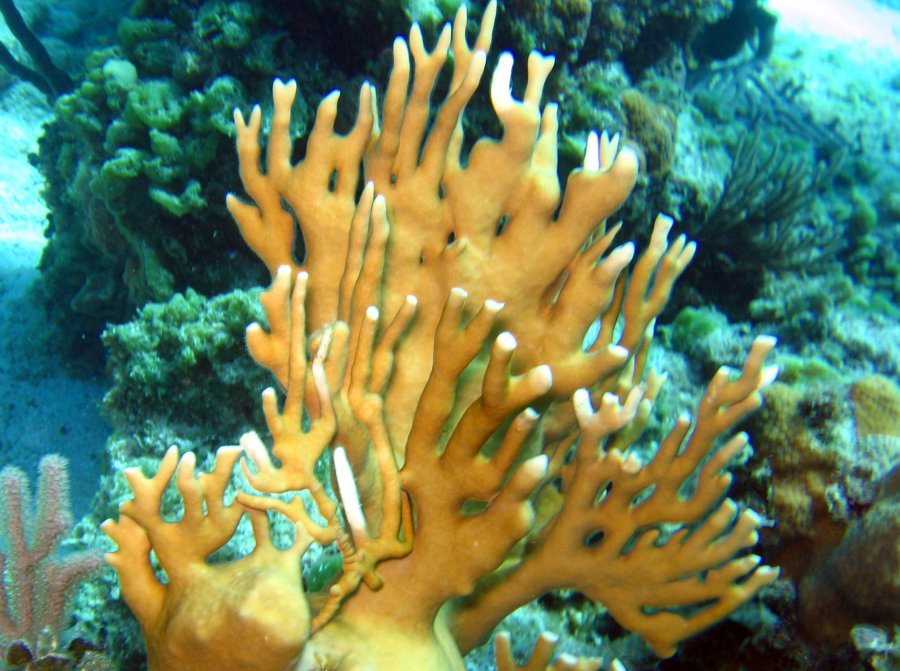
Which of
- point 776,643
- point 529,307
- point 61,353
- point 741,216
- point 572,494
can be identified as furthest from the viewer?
point 741,216

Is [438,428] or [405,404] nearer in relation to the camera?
[438,428]

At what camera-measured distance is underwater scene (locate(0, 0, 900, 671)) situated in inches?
62.7

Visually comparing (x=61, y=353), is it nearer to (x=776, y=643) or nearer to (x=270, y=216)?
(x=270, y=216)

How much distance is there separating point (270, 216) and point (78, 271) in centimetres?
434

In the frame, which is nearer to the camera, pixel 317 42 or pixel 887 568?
pixel 887 568

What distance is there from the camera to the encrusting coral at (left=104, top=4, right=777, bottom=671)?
155 cm

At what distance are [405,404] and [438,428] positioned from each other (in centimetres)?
31

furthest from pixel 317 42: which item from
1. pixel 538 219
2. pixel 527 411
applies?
pixel 527 411

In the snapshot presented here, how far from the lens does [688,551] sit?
176 cm

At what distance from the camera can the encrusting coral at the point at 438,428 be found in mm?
1550

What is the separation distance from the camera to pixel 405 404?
194cm

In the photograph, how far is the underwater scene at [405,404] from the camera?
159cm

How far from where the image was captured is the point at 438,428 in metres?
1.65

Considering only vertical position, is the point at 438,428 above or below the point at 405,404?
above
